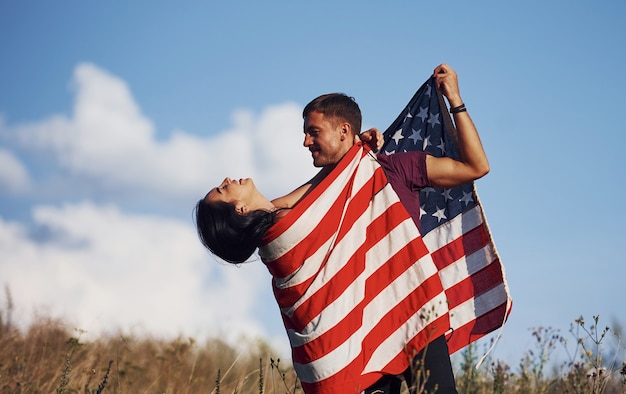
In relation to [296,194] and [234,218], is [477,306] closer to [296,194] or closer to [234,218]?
[296,194]

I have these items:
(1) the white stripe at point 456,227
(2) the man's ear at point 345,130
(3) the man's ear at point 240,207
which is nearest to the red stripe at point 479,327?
(1) the white stripe at point 456,227

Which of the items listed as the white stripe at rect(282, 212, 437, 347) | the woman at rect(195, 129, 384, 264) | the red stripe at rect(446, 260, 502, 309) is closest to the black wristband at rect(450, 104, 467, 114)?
the white stripe at rect(282, 212, 437, 347)

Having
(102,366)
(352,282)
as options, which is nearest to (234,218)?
(352,282)

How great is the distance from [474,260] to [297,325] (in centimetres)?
138

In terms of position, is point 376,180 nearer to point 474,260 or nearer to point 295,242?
point 295,242

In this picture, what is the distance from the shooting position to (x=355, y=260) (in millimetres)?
4215

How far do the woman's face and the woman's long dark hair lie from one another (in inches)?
1.3

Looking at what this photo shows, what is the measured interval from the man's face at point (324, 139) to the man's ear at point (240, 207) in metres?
0.54

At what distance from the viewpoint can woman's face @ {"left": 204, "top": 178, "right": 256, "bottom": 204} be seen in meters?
4.36

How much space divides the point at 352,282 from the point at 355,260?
4.7 inches

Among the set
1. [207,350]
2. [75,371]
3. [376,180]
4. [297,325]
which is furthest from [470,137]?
[207,350]

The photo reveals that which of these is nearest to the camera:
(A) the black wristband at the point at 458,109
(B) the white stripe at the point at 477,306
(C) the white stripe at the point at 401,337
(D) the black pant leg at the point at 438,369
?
(D) the black pant leg at the point at 438,369

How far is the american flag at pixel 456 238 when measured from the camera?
4918 mm

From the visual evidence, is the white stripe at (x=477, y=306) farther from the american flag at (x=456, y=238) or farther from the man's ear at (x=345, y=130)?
the man's ear at (x=345, y=130)
